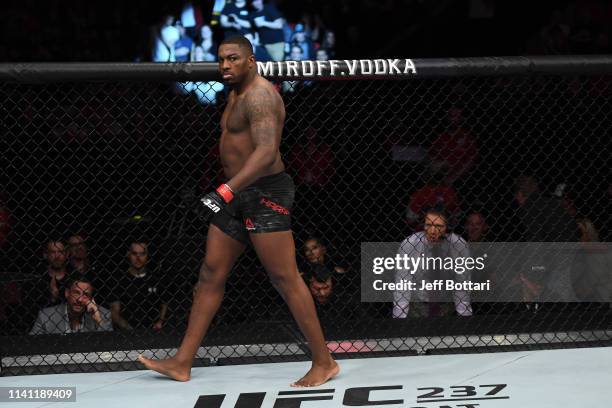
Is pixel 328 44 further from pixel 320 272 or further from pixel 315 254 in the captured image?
pixel 320 272

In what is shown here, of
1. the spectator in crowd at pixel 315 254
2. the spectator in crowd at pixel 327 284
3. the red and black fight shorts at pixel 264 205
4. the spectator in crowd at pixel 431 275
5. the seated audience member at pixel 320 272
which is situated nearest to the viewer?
the red and black fight shorts at pixel 264 205

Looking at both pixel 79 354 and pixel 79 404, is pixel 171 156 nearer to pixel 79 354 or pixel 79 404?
pixel 79 354

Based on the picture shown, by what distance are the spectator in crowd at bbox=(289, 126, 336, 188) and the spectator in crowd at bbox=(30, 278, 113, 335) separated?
147 centimetres

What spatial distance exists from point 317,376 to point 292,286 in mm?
358

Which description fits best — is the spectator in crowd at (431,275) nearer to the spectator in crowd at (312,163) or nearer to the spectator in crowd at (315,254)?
the spectator in crowd at (315,254)

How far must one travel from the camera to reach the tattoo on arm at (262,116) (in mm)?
3711

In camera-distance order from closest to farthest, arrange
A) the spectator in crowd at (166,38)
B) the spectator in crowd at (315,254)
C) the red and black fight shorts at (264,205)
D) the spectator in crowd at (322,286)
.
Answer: the red and black fight shorts at (264,205) → the spectator in crowd at (322,286) → the spectator in crowd at (315,254) → the spectator in crowd at (166,38)

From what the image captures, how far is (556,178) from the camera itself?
269 inches

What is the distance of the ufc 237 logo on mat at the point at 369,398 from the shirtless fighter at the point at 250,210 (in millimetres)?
123

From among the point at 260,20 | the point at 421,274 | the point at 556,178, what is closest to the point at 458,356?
the point at 421,274

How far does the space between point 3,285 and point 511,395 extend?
2.74 meters

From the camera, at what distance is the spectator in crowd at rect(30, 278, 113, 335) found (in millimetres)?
5184

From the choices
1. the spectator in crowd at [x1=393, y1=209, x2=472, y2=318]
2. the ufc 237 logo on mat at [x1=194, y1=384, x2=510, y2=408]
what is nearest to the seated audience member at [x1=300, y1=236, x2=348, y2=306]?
the spectator in crowd at [x1=393, y1=209, x2=472, y2=318]

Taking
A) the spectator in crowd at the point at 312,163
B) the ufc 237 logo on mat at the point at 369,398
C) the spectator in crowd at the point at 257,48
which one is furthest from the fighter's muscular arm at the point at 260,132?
the spectator in crowd at the point at 257,48
